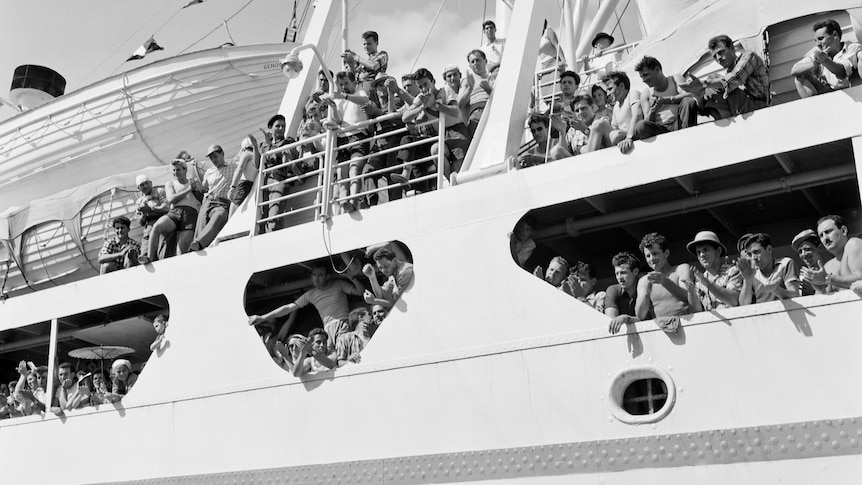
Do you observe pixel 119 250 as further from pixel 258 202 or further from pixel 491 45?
pixel 491 45

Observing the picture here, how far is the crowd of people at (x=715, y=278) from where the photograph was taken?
264 inches

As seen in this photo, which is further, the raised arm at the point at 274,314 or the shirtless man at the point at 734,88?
Answer: the raised arm at the point at 274,314

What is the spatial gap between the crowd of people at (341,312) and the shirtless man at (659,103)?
2.46 m

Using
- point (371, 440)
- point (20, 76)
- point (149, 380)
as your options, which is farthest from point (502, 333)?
point (20, 76)

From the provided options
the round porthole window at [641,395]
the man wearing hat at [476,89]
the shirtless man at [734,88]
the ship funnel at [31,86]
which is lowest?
the round porthole window at [641,395]

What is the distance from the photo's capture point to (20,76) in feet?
65.5

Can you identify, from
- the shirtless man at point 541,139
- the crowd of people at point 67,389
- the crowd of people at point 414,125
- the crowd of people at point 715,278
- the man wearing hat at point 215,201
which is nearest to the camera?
the crowd of people at point 715,278

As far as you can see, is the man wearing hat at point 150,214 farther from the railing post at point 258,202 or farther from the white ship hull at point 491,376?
→ the railing post at point 258,202

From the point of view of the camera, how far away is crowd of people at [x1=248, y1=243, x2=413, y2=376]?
348 inches

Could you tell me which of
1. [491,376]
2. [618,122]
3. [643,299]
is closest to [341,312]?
[491,376]

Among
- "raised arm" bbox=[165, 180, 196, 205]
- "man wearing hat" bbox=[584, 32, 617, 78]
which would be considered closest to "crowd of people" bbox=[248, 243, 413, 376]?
"raised arm" bbox=[165, 180, 196, 205]

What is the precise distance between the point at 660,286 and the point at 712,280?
0.40 m

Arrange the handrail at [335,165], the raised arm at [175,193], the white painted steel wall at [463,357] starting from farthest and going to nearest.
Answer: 1. the raised arm at [175,193]
2. the handrail at [335,165]
3. the white painted steel wall at [463,357]

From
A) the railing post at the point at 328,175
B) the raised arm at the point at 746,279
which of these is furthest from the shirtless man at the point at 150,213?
the raised arm at the point at 746,279
